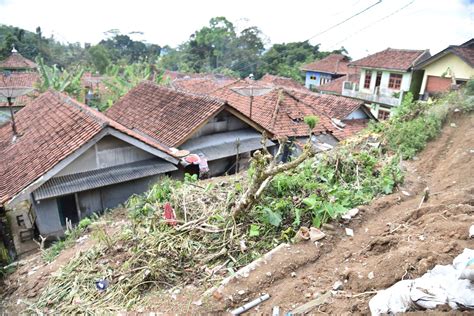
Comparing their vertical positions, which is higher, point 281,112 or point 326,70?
point 326,70

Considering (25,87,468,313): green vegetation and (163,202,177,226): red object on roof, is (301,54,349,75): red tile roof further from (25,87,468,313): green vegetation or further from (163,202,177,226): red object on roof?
(163,202,177,226): red object on roof

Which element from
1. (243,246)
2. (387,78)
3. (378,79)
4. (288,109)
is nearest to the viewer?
(243,246)

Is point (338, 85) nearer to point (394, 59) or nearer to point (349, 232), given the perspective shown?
point (394, 59)

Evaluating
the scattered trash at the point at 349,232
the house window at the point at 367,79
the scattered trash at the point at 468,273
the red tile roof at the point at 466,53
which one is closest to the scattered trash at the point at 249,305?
the scattered trash at the point at 349,232

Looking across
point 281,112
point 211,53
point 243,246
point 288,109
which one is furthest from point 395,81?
point 211,53

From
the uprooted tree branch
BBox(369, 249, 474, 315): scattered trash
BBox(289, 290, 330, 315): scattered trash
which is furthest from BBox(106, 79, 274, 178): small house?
BBox(369, 249, 474, 315): scattered trash

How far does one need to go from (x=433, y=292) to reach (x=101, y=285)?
13.2 feet

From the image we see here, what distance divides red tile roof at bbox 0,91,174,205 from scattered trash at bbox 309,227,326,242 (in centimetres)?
551

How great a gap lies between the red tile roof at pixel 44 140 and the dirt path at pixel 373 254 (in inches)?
219

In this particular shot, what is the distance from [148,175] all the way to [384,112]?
2013 centimetres

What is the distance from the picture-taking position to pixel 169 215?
215 inches

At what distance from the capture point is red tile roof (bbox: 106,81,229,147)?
1096 cm

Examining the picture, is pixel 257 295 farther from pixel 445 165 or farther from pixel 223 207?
pixel 445 165

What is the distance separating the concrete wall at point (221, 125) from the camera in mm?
11750
